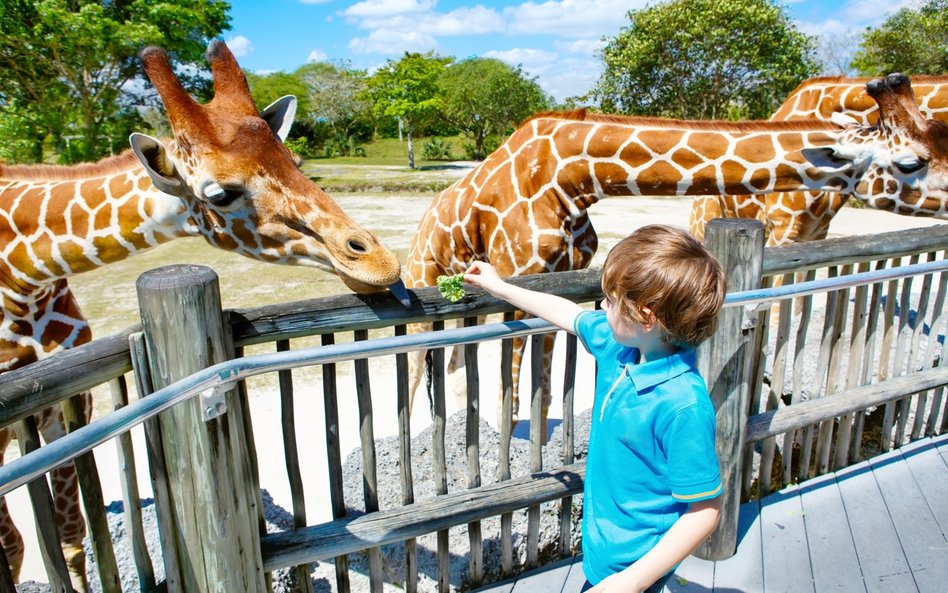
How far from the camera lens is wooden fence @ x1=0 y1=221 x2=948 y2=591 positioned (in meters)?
1.70

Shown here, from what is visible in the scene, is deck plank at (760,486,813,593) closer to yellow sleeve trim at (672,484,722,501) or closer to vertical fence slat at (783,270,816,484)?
vertical fence slat at (783,270,816,484)

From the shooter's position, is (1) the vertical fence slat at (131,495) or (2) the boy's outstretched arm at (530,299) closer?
(1) the vertical fence slat at (131,495)

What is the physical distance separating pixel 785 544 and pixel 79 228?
3750mm

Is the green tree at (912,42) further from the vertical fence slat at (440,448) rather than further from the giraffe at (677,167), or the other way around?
the vertical fence slat at (440,448)

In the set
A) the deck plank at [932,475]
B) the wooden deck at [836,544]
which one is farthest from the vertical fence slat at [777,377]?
the deck plank at [932,475]

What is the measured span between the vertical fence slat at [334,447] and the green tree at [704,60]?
937 inches

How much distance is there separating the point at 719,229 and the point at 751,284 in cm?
26

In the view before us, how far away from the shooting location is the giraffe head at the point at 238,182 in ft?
8.38

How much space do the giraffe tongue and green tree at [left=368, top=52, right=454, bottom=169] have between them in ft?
108

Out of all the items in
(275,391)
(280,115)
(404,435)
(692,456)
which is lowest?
(275,391)

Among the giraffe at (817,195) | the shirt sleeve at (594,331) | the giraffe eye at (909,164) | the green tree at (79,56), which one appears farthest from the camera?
the green tree at (79,56)

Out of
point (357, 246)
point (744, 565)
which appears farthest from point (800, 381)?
point (357, 246)

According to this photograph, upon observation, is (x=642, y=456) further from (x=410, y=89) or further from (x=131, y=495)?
(x=410, y=89)

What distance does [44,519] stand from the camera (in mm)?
1623
